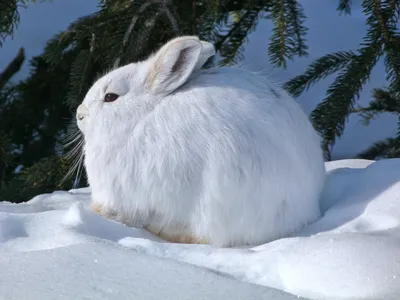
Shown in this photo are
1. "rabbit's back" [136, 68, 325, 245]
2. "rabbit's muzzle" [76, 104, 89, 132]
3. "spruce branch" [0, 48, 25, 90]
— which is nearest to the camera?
"rabbit's back" [136, 68, 325, 245]

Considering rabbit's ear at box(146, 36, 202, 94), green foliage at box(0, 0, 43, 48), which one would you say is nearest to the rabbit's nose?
rabbit's ear at box(146, 36, 202, 94)

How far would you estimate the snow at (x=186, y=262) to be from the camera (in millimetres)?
893

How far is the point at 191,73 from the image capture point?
4.52 ft

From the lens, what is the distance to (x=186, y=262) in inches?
40.6

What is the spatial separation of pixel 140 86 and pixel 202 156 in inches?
10.0

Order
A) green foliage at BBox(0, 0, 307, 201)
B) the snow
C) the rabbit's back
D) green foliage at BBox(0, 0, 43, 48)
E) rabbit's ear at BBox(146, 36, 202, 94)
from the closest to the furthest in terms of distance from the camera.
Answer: the snow
the rabbit's back
rabbit's ear at BBox(146, 36, 202, 94)
green foliage at BBox(0, 0, 43, 48)
green foliage at BBox(0, 0, 307, 201)

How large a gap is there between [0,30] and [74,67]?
254mm

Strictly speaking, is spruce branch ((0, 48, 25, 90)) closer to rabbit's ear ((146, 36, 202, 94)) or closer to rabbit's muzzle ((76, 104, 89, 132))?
rabbit's muzzle ((76, 104, 89, 132))

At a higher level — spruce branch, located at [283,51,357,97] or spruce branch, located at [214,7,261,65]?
spruce branch, located at [214,7,261,65]

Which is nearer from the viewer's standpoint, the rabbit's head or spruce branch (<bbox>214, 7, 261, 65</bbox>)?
the rabbit's head

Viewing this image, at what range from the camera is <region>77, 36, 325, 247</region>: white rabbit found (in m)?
1.22

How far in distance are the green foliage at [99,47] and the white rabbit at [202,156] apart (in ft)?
1.22

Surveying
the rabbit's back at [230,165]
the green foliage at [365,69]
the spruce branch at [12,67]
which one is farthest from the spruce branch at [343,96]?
the spruce branch at [12,67]

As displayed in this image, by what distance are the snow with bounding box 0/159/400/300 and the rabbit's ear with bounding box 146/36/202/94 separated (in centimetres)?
31
